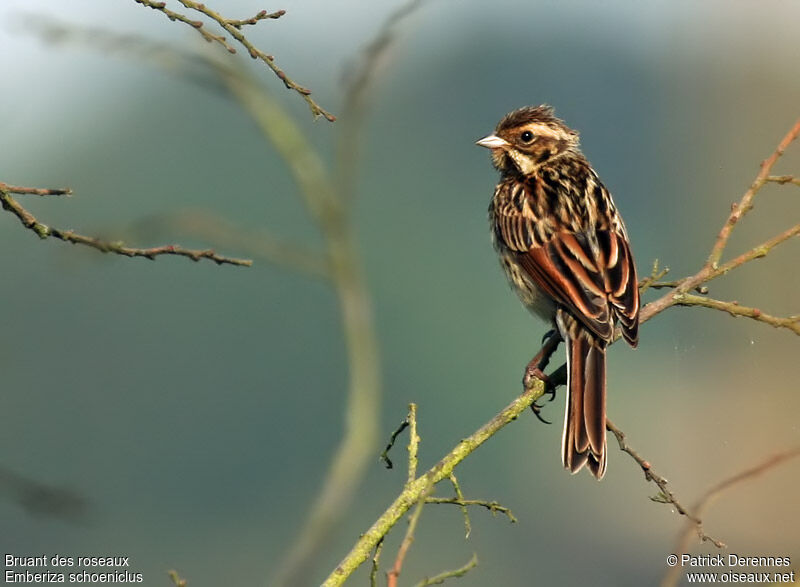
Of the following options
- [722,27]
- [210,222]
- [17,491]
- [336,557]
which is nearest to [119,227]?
[210,222]

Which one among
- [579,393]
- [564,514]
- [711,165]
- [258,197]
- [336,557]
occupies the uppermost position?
[711,165]

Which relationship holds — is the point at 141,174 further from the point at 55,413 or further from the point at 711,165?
the point at 711,165

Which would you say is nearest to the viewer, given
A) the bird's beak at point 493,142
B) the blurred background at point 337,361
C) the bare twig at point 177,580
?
the bare twig at point 177,580

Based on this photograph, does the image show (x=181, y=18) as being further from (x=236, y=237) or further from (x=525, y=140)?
(x=525, y=140)

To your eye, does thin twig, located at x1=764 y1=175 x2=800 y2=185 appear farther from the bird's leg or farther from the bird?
the bird's leg

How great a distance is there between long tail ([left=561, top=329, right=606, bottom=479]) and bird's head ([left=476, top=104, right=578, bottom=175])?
64.0 inches

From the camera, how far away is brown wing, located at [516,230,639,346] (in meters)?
5.03

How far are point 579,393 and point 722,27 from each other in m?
67.1

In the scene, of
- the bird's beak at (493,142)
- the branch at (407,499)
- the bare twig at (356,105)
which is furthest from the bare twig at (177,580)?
the bird's beak at (493,142)

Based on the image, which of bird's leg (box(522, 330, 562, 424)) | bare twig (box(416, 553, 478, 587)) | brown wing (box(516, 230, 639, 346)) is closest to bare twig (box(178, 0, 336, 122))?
bare twig (box(416, 553, 478, 587))

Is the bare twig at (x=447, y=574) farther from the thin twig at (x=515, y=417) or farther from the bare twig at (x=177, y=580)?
the bare twig at (x=177, y=580)

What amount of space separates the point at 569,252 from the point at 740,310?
4.76 feet

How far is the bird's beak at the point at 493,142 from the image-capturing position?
20.7ft

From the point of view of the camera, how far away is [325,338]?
41438 mm
